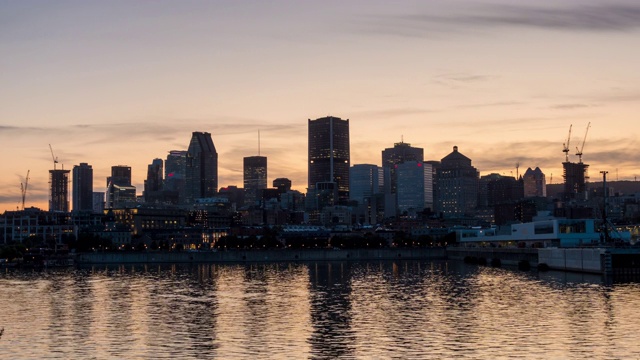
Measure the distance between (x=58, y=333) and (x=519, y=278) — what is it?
100221 millimetres

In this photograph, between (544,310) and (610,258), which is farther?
(610,258)

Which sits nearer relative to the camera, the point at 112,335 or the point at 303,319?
the point at 112,335

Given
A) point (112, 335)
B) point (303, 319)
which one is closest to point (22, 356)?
point (112, 335)

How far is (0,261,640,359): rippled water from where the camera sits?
72938 millimetres

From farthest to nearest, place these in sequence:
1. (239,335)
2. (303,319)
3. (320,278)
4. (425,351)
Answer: (320,278)
(303,319)
(239,335)
(425,351)

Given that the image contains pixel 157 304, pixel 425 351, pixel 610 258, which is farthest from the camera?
pixel 610 258

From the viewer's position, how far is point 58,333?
86.6m

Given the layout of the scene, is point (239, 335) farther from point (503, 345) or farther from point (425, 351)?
point (503, 345)

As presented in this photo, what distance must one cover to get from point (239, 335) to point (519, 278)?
9281 cm

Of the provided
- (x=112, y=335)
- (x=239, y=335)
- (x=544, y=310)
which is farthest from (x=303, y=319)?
(x=544, y=310)

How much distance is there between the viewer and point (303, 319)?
9569 centimetres

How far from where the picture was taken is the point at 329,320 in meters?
94.5

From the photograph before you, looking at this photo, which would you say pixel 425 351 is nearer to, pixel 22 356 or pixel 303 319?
pixel 303 319

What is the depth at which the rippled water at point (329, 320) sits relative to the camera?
7294cm
